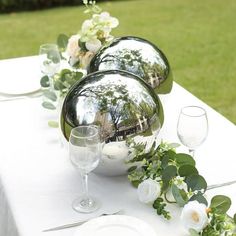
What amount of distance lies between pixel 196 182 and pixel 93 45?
2.28ft

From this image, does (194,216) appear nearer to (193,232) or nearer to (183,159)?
(193,232)

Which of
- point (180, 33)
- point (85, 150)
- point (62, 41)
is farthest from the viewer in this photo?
point (180, 33)

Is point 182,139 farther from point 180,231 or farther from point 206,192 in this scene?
point 180,231

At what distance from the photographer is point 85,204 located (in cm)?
126

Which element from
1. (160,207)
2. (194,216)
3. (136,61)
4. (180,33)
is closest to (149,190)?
(160,207)

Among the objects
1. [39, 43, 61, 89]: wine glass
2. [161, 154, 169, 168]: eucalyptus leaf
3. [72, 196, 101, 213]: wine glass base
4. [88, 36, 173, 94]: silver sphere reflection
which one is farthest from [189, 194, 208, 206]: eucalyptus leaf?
[39, 43, 61, 89]: wine glass

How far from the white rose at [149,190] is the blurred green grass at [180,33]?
2295 millimetres

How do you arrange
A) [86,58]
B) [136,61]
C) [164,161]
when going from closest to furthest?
[164,161], [136,61], [86,58]

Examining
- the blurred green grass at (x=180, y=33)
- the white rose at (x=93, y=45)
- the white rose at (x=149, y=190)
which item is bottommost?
the blurred green grass at (x=180, y=33)

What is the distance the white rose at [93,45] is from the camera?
5.62 feet

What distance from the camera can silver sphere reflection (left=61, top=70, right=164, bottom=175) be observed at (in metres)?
1.30

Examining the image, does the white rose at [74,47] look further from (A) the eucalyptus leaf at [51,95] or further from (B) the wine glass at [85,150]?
(B) the wine glass at [85,150]

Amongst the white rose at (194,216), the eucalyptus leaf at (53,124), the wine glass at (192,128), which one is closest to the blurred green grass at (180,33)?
the eucalyptus leaf at (53,124)

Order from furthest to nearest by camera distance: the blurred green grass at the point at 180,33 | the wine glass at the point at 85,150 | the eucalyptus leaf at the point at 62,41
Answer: the blurred green grass at the point at 180,33, the eucalyptus leaf at the point at 62,41, the wine glass at the point at 85,150
